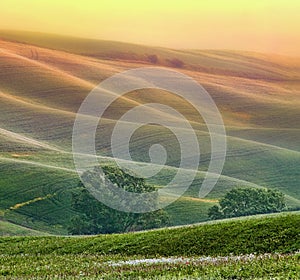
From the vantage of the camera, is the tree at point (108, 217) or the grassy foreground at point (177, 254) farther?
the tree at point (108, 217)

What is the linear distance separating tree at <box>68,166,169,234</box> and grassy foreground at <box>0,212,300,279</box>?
59.1 meters

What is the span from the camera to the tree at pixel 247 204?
116 m

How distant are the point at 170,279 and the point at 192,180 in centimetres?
12847

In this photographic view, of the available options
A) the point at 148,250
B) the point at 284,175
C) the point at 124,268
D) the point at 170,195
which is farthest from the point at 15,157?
the point at 124,268

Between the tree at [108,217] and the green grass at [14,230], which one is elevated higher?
the tree at [108,217]

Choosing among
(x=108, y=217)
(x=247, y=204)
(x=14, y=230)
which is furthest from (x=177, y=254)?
(x=247, y=204)

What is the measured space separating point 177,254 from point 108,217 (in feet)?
239

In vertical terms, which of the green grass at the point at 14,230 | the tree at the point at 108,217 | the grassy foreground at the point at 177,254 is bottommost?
the green grass at the point at 14,230

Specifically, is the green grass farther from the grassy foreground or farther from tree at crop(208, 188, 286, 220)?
the grassy foreground

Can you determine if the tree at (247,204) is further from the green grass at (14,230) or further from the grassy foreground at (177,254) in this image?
the grassy foreground at (177,254)

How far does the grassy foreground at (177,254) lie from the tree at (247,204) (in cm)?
7415

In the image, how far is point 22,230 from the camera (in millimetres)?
109312

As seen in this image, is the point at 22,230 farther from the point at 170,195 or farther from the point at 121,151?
the point at 121,151

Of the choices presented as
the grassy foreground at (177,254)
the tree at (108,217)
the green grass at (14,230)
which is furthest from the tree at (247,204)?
the grassy foreground at (177,254)
